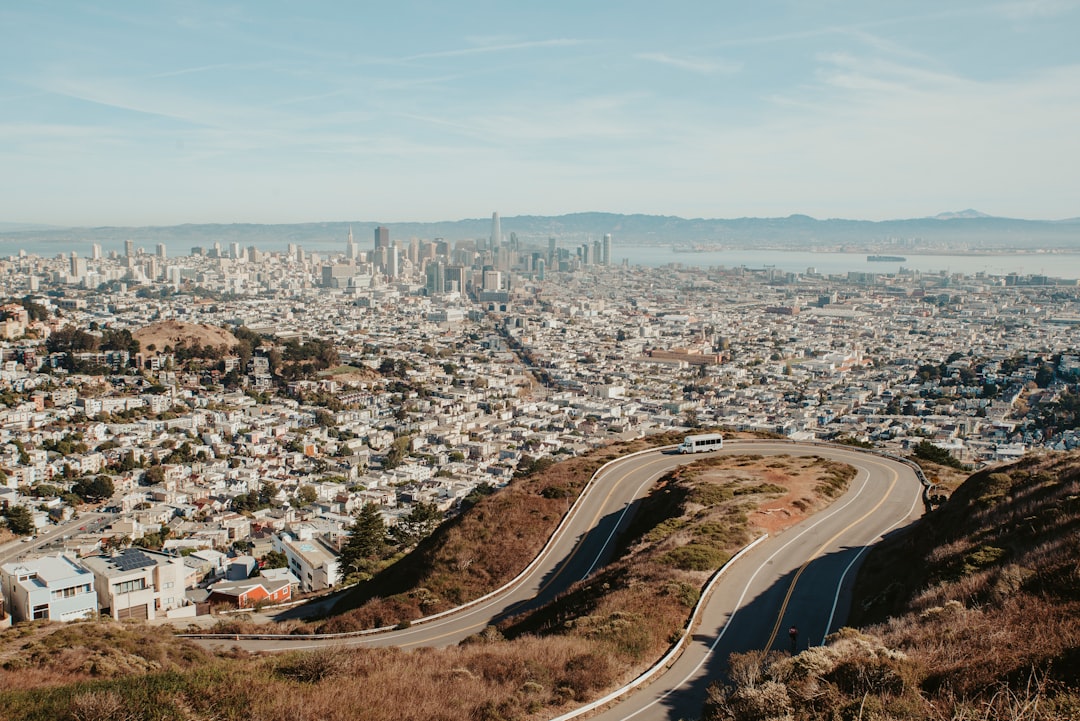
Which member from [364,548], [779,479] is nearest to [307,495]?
[364,548]

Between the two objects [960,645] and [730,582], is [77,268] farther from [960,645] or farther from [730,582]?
[960,645]

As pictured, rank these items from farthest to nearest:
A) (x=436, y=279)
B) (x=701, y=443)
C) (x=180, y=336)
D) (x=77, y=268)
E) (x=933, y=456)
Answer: (x=436, y=279) → (x=77, y=268) → (x=180, y=336) → (x=933, y=456) → (x=701, y=443)

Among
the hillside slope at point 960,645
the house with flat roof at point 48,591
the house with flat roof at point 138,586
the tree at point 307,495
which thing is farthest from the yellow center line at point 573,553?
the tree at point 307,495

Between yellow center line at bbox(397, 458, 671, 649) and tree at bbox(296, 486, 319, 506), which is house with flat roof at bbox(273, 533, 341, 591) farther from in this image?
yellow center line at bbox(397, 458, 671, 649)

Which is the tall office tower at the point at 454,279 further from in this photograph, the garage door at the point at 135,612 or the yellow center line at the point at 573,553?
the garage door at the point at 135,612

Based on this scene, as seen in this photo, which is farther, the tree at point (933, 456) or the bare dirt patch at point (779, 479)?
the tree at point (933, 456)

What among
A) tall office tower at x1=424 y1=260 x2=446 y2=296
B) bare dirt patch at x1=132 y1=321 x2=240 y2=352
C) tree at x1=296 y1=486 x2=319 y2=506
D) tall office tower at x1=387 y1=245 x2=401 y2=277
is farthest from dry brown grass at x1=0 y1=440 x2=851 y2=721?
tall office tower at x1=387 y1=245 x2=401 y2=277
